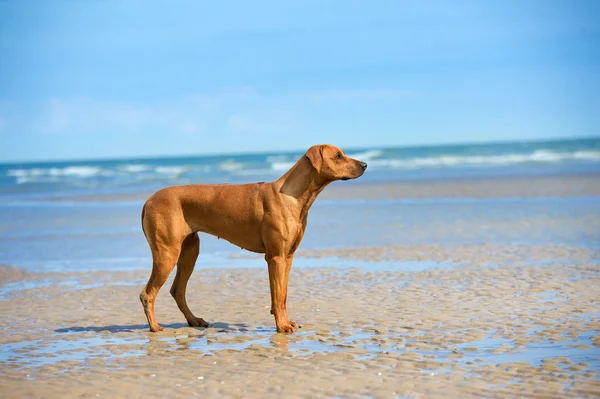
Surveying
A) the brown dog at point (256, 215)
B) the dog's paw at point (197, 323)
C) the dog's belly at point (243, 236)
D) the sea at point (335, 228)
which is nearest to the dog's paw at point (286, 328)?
the brown dog at point (256, 215)

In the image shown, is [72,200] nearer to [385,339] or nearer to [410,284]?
[410,284]

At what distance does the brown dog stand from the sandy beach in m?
0.59

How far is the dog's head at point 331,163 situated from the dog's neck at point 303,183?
83mm

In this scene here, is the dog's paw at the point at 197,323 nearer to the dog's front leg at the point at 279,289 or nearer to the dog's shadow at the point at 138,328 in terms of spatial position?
the dog's shadow at the point at 138,328

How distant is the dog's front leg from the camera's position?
749cm

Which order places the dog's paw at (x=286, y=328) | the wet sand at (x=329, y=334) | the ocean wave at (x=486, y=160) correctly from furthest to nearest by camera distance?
the ocean wave at (x=486, y=160) → the dog's paw at (x=286, y=328) → the wet sand at (x=329, y=334)

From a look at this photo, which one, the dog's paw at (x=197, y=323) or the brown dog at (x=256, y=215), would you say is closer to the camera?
the brown dog at (x=256, y=215)

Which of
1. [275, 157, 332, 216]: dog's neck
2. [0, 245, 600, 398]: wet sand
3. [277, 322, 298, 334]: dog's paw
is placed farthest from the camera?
[275, 157, 332, 216]: dog's neck

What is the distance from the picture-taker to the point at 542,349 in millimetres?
6480

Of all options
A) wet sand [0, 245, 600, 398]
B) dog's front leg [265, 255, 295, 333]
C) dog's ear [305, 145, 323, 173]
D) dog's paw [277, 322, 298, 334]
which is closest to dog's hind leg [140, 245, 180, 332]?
wet sand [0, 245, 600, 398]

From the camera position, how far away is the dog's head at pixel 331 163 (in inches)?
296

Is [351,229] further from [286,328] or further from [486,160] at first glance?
[486,160]

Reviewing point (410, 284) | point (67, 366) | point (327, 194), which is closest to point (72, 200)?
point (327, 194)

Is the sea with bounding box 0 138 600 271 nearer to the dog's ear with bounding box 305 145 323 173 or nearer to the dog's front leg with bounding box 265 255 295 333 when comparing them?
the dog's front leg with bounding box 265 255 295 333
